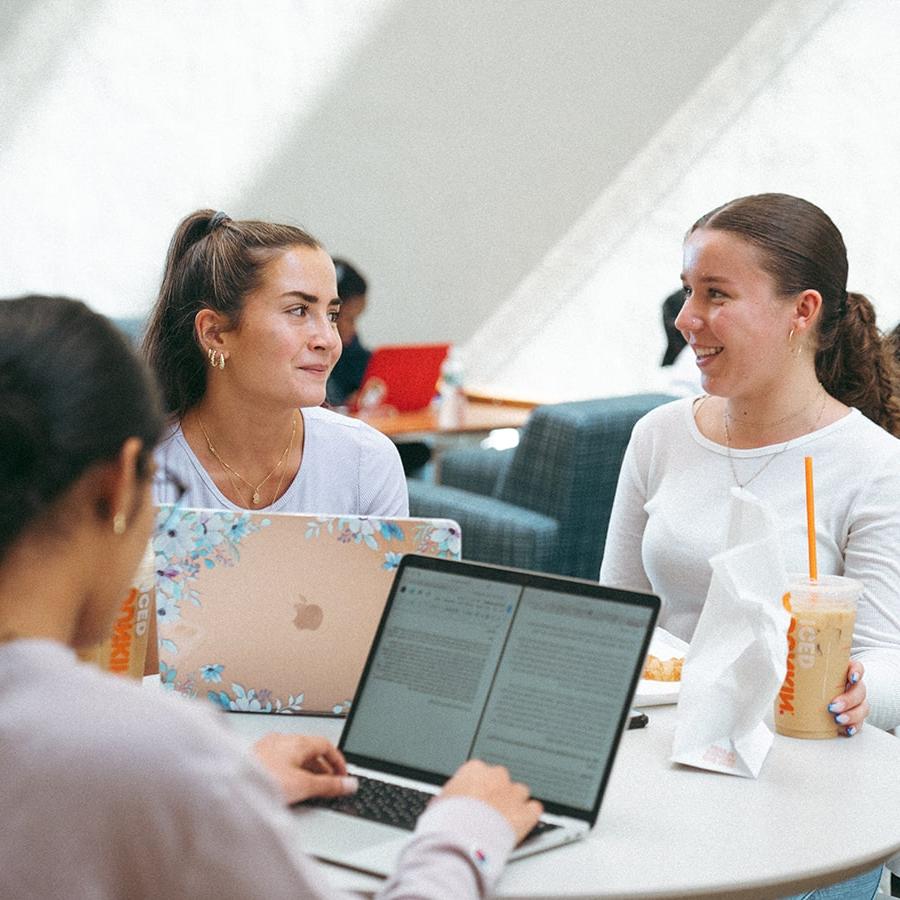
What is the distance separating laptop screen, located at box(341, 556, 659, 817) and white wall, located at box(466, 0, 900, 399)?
4.74m

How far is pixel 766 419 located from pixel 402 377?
3066 mm

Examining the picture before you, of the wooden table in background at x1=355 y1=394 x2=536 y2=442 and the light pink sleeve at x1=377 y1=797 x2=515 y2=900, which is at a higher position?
the wooden table in background at x1=355 y1=394 x2=536 y2=442

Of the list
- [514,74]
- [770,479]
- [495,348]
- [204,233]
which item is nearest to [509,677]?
[770,479]

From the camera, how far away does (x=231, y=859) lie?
939mm

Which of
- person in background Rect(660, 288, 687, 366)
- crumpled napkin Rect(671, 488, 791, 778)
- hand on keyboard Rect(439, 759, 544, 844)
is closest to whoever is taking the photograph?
hand on keyboard Rect(439, 759, 544, 844)

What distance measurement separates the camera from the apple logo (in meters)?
1.67

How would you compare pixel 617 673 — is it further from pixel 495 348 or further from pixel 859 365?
pixel 495 348

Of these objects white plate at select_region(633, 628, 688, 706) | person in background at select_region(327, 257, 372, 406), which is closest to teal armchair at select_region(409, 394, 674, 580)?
person in background at select_region(327, 257, 372, 406)

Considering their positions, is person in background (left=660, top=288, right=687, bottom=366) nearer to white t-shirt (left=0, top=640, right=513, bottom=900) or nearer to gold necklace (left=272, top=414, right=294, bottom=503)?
gold necklace (left=272, top=414, right=294, bottom=503)

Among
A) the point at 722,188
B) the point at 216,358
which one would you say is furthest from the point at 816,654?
the point at 722,188

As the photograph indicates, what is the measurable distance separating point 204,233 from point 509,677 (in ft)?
4.07

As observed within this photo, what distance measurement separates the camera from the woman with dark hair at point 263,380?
2.26 meters

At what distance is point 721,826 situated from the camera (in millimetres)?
1408

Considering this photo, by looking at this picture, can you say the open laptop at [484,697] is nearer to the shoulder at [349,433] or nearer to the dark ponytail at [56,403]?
the dark ponytail at [56,403]
